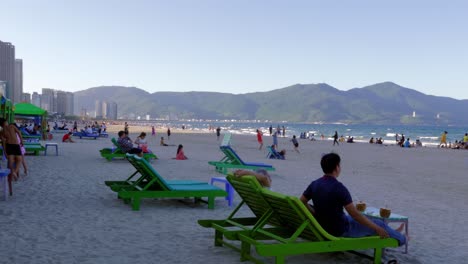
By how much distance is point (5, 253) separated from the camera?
4887 mm

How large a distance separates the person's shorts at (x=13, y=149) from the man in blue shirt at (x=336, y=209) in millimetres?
6858

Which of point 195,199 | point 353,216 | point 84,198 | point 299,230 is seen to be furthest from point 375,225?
point 84,198

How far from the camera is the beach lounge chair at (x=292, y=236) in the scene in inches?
168

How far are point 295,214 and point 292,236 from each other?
21cm

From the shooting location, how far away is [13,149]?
9438mm

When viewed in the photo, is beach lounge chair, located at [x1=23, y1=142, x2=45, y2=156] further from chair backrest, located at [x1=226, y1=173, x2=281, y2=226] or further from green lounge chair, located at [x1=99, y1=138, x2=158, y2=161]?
chair backrest, located at [x1=226, y1=173, x2=281, y2=226]

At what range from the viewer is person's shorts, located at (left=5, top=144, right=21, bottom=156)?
938 centimetres

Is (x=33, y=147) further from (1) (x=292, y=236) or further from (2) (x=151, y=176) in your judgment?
(1) (x=292, y=236)

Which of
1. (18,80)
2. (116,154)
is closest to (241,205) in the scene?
(116,154)

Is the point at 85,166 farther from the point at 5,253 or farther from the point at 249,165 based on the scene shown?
the point at 5,253

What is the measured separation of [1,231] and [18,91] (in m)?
158

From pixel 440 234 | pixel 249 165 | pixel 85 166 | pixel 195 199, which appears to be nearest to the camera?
pixel 440 234

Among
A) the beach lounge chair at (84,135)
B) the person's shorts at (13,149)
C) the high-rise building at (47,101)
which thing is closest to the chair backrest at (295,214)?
the person's shorts at (13,149)

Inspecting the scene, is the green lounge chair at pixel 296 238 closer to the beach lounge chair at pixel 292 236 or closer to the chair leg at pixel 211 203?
the beach lounge chair at pixel 292 236
